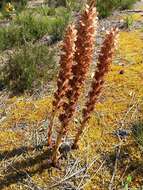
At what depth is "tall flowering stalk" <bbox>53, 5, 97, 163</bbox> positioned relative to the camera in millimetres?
2836

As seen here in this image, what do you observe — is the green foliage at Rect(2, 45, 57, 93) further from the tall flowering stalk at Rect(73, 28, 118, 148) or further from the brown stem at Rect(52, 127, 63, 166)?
the tall flowering stalk at Rect(73, 28, 118, 148)

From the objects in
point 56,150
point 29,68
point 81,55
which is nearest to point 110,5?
point 29,68

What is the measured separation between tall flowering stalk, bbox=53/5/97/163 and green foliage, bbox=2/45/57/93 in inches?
57.8

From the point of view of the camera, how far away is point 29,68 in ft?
15.6

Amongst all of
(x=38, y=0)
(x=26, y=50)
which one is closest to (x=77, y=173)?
(x=26, y=50)

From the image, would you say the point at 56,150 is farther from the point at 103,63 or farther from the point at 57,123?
the point at 103,63

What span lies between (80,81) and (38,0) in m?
6.20

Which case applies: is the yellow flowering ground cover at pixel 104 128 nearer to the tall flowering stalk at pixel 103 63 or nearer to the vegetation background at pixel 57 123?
the vegetation background at pixel 57 123

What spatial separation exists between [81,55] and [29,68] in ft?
6.13

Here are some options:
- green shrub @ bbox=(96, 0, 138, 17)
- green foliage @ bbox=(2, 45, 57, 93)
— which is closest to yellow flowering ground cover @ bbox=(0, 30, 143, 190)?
green foliage @ bbox=(2, 45, 57, 93)

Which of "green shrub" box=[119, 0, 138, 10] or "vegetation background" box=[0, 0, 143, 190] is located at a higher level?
"green shrub" box=[119, 0, 138, 10]

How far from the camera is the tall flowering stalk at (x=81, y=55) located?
284 cm

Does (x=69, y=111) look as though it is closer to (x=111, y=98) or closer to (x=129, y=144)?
(x=129, y=144)

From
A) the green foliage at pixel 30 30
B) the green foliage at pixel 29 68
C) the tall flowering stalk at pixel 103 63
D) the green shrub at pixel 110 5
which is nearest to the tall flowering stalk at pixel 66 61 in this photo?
the tall flowering stalk at pixel 103 63
